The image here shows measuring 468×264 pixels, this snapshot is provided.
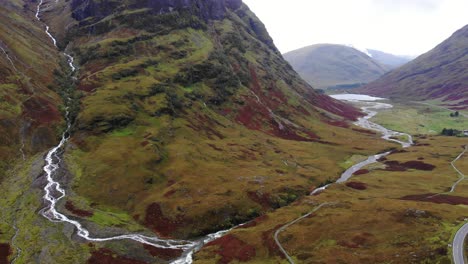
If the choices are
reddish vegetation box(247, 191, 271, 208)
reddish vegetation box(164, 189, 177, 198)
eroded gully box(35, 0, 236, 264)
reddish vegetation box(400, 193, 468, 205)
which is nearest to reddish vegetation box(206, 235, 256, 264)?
eroded gully box(35, 0, 236, 264)

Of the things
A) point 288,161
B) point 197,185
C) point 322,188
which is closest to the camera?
point 197,185

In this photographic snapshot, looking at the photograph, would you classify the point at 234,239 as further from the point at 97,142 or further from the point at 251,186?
the point at 97,142

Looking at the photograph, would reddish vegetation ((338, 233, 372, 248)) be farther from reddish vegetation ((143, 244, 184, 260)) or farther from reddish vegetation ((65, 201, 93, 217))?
reddish vegetation ((65, 201, 93, 217))

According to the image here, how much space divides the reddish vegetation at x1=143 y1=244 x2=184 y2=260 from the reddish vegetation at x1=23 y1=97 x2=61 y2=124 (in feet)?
344

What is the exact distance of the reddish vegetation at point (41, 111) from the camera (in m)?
180

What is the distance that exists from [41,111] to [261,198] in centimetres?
11989

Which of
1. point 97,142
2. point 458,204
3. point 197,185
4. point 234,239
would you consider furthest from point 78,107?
point 458,204

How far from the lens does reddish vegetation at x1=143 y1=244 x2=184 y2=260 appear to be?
350 feet

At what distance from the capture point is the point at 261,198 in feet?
472

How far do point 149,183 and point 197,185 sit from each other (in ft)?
64.5

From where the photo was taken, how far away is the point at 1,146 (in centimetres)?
15562

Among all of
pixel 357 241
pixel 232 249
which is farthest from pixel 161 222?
pixel 357 241

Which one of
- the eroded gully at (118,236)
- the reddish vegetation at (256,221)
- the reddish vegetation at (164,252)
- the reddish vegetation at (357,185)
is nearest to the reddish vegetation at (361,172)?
the reddish vegetation at (357,185)

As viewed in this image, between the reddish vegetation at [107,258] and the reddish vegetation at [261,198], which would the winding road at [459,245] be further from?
the reddish vegetation at [107,258]
